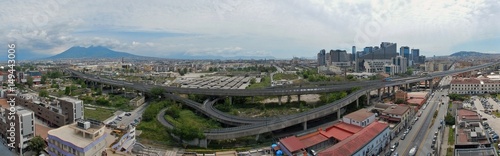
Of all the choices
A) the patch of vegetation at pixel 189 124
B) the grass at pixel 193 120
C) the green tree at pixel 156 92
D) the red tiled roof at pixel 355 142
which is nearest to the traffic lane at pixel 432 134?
the red tiled roof at pixel 355 142

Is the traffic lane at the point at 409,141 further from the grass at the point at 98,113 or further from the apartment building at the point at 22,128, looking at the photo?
the grass at the point at 98,113

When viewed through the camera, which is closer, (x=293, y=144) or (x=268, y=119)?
(x=293, y=144)

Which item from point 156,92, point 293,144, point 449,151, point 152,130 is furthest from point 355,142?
point 156,92

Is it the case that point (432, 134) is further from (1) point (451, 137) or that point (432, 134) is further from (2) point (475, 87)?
(2) point (475, 87)

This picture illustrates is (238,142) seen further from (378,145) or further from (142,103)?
(142,103)

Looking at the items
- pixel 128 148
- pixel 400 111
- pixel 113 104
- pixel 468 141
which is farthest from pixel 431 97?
pixel 113 104

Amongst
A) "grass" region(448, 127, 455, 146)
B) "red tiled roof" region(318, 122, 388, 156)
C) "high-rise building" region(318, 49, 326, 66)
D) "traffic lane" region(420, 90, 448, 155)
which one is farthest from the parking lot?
"high-rise building" region(318, 49, 326, 66)
